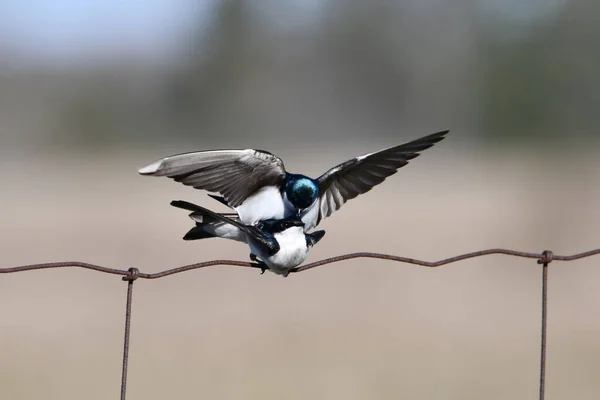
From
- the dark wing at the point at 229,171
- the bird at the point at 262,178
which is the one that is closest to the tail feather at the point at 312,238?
the bird at the point at 262,178

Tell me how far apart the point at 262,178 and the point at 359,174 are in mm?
374

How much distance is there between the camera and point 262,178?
2.48 m

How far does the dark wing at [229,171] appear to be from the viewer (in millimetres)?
2250

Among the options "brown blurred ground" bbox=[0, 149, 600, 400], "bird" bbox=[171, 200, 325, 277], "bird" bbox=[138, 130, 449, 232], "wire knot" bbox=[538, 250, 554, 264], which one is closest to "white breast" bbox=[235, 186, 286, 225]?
"bird" bbox=[138, 130, 449, 232]

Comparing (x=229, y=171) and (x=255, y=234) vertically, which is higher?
(x=229, y=171)

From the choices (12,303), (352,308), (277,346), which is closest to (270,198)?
(277,346)

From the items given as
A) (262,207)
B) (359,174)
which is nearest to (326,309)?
(359,174)

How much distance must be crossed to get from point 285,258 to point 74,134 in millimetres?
24794

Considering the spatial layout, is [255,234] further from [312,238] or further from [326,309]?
[326,309]

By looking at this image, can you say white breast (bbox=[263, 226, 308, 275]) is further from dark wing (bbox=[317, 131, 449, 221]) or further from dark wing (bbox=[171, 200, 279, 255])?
dark wing (bbox=[317, 131, 449, 221])

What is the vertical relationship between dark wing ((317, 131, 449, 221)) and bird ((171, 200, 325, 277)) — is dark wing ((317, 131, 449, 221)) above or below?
above

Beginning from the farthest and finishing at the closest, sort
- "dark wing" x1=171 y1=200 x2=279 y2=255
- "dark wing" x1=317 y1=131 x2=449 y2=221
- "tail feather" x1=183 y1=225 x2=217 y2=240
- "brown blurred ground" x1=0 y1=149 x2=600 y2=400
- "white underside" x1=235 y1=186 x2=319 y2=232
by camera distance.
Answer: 1. "brown blurred ground" x1=0 y1=149 x2=600 y2=400
2. "dark wing" x1=317 y1=131 x2=449 y2=221
3. "white underside" x1=235 y1=186 x2=319 y2=232
4. "tail feather" x1=183 y1=225 x2=217 y2=240
5. "dark wing" x1=171 y1=200 x2=279 y2=255

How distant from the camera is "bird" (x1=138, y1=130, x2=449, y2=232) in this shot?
90.7 inches

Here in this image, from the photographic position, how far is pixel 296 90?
30203 mm
